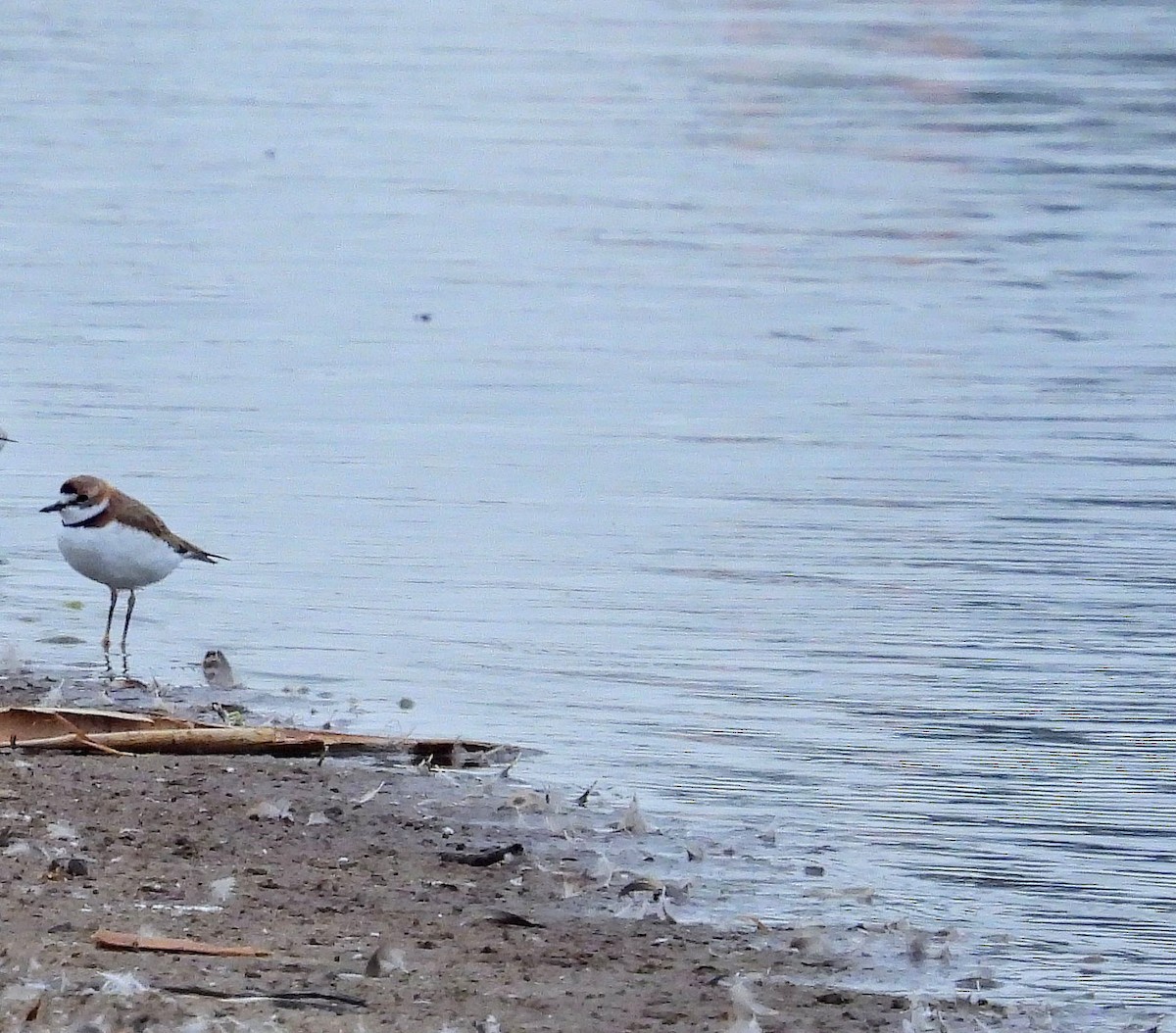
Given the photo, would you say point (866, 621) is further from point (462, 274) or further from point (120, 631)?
point (462, 274)

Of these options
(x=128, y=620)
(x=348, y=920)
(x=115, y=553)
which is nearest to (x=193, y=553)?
(x=128, y=620)

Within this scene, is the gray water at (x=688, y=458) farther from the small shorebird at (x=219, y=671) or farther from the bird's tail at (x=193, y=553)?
the bird's tail at (x=193, y=553)

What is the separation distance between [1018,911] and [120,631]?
417 cm

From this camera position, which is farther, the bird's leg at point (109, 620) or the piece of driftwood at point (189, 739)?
the bird's leg at point (109, 620)

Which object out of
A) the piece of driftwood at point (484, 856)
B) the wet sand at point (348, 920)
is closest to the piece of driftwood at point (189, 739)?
the wet sand at point (348, 920)

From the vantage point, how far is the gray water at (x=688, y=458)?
8.29 m

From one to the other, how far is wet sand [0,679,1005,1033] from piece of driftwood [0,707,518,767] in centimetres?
7

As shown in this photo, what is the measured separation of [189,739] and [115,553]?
1758 mm

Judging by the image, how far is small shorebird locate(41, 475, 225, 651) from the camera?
9.66 metres

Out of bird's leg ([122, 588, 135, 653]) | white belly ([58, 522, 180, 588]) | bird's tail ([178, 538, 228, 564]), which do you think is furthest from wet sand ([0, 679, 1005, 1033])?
bird's tail ([178, 538, 228, 564])

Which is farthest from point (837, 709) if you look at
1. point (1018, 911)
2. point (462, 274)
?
point (462, 274)

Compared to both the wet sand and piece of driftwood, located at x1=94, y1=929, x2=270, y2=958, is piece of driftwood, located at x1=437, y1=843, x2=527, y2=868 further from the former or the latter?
piece of driftwood, located at x1=94, y1=929, x2=270, y2=958

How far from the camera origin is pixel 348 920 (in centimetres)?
652

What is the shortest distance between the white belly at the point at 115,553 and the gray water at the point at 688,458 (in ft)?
1.18
